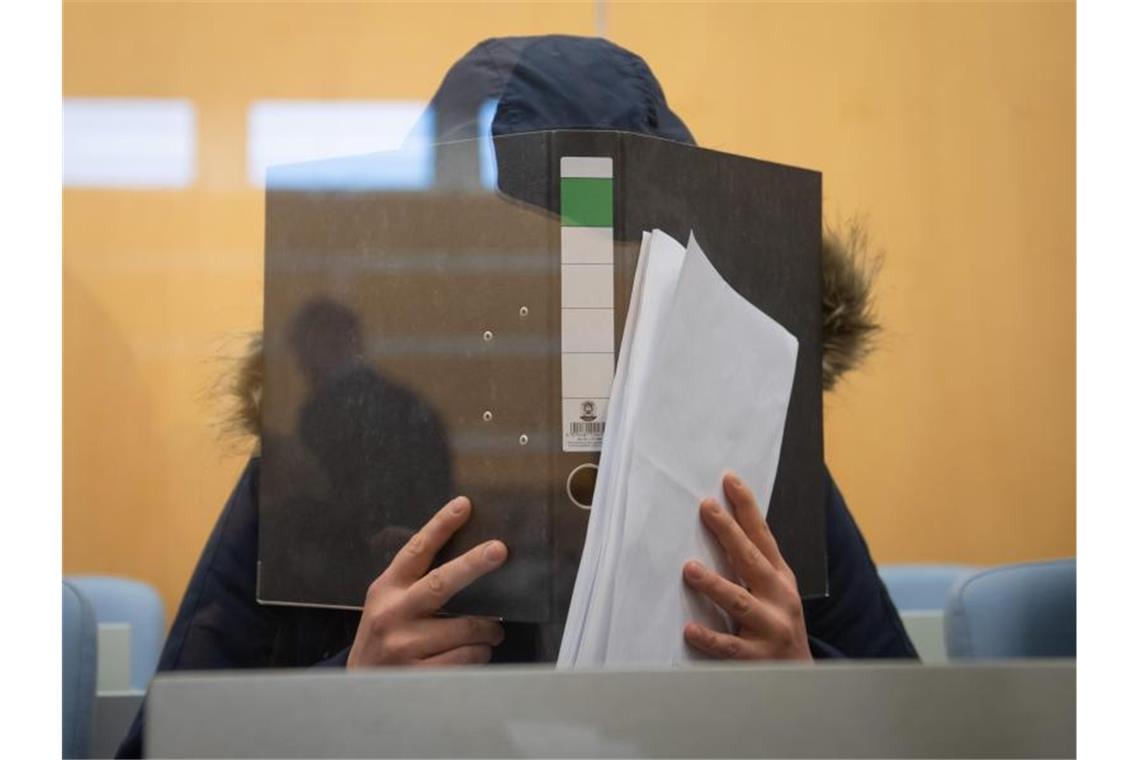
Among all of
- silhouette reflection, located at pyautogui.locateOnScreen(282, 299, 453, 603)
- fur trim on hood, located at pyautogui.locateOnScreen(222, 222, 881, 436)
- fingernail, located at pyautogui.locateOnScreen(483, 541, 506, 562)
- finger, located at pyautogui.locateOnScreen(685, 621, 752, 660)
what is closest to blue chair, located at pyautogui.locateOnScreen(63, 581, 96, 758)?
silhouette reflection, located at pyautogui.locateOnScreen(282, 299, 453, 603)

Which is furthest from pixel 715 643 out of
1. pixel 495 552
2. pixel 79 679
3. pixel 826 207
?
pixel 79 679

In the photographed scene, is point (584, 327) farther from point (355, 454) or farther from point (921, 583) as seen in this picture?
point (921, 583)

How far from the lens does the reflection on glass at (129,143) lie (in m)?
0.68

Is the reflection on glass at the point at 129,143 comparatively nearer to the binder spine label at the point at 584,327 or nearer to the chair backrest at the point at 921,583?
the binder spine label at the point at 584,327

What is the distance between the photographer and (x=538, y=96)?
741mm

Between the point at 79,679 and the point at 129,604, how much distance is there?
12 cm

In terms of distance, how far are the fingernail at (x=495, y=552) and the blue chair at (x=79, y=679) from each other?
242mm

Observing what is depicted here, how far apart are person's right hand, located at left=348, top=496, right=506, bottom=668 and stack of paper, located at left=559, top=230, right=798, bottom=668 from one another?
5cm

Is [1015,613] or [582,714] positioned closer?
[582,714]

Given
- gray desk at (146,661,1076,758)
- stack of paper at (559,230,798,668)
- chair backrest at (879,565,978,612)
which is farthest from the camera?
chair backrest at (879,565,978,612)

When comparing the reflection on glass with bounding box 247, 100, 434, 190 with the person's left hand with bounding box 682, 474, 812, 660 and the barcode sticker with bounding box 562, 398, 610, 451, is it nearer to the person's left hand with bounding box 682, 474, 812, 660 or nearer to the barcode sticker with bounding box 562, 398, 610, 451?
the barcode sticker with bounding box 562, 398, 610, 451

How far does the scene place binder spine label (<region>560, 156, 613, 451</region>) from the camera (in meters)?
0.68
